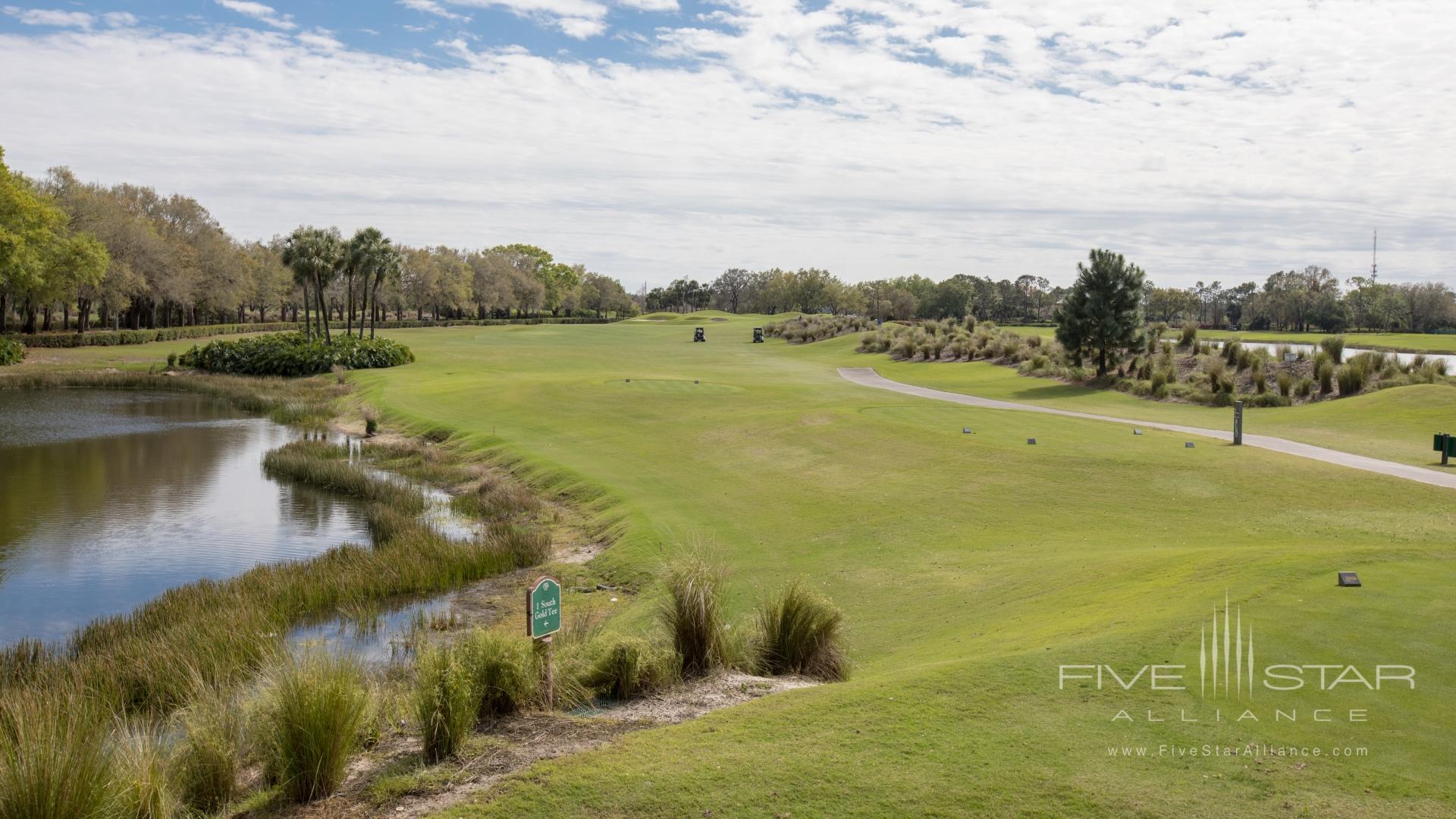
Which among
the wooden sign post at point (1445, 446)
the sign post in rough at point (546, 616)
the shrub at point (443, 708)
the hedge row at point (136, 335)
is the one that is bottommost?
the shrub at point (443, 708)

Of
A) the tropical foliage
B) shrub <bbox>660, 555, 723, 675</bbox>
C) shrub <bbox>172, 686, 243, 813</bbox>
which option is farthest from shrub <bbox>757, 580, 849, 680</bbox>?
the tropical foliage

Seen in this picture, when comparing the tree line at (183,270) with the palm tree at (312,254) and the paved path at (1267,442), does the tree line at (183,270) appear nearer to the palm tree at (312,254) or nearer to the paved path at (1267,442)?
the palm tree at (312,254)

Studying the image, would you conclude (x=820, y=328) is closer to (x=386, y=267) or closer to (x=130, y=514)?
(x=386, y=267)

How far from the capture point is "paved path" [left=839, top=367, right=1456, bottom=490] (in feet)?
60.8

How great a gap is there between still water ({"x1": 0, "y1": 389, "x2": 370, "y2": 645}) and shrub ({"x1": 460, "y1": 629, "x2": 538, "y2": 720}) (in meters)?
9.53

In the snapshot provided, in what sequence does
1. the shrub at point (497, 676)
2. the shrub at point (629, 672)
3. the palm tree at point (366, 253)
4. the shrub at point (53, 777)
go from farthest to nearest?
1. the palm tree at point (366, 253)
2. the shrub at point (629, 672)
3. the shrub at point (497, 676)
4. the shrub at point (53, 777)

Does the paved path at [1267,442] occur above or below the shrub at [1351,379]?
below

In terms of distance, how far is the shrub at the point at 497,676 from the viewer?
817 centimetres

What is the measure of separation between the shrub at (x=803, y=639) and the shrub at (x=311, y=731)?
4.07m

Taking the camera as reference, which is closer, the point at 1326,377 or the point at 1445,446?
the point at 1445,446

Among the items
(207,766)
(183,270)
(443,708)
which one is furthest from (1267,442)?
(183,270)

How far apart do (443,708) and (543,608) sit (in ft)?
4.31

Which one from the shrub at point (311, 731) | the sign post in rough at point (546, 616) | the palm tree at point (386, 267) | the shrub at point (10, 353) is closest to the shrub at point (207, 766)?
the shrub at point (311, 731)

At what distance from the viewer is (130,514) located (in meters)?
22.1
